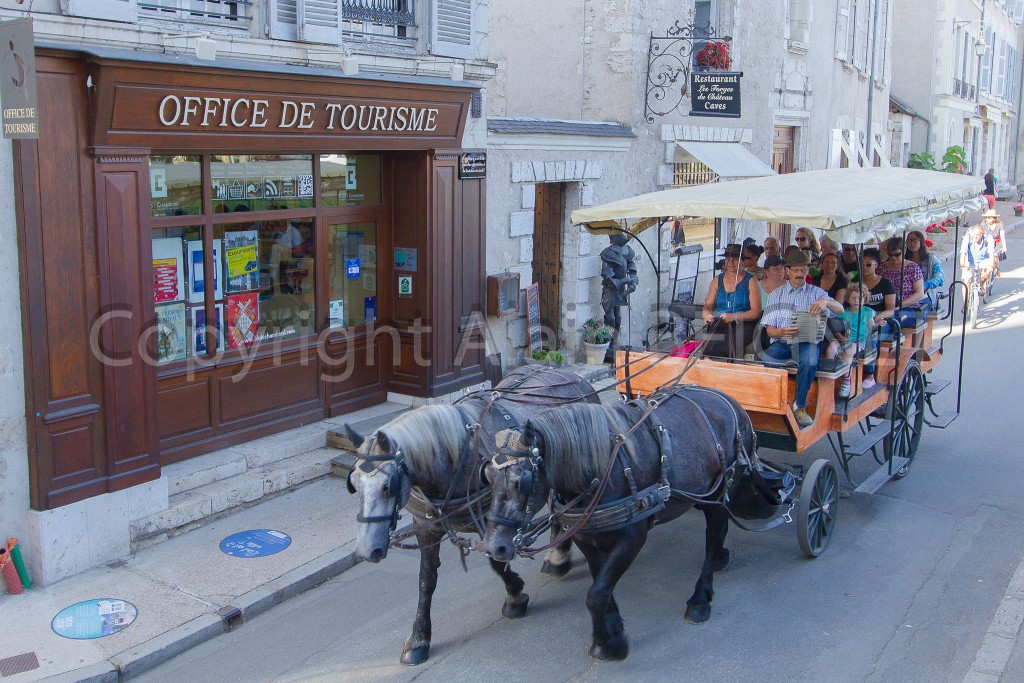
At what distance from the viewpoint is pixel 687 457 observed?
5.67 metres

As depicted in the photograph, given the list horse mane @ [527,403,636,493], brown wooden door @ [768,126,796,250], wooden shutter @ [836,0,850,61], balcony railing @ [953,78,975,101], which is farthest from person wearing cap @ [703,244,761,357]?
balcony railing @ [953,78,975,101]

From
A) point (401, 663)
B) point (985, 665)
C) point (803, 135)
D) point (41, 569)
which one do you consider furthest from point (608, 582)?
point (803, 135)

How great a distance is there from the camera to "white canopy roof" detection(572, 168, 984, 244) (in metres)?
6.28

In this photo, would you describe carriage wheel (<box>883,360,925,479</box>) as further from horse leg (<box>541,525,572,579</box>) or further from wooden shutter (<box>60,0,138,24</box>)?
wooden shutter (<box>60,0,138,24</box>)

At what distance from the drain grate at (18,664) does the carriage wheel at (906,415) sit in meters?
6.44

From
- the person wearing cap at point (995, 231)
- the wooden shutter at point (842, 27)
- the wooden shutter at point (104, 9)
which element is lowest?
the person wearing cap at point (995, 231)

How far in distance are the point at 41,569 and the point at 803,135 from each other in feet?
53.9

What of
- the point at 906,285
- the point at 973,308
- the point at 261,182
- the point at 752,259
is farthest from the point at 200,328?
the point at 973,308

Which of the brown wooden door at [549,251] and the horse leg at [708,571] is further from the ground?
the brown wooden door at [549,251]

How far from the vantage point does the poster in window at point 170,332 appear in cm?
742

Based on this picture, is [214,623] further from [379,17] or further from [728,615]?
[379,17]

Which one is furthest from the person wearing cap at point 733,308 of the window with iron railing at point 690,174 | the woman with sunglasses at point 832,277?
the window with iron railing at point 690,174

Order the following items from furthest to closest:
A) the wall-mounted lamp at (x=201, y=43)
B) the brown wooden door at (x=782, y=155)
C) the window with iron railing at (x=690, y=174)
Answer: the brown wooden door at (x=782, y=155) < the window with iron railing at (x=690, y=174) < the wall-mounted lamp at (x=201, y=43)

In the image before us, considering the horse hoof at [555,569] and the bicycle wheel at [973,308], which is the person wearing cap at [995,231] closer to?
the bicycle wheel at [973,308]
